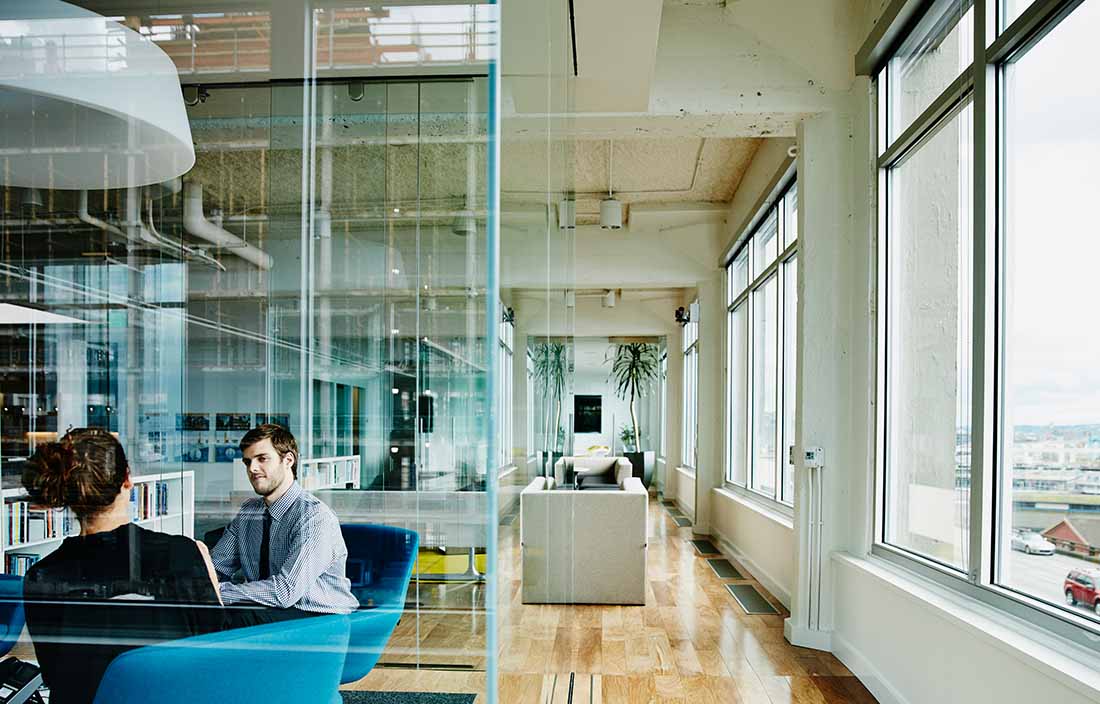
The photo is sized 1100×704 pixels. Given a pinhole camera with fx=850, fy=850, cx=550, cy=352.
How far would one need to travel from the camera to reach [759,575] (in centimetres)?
708

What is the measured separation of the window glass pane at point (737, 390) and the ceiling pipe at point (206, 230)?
8569 mm

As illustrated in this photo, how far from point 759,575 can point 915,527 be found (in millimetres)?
3169

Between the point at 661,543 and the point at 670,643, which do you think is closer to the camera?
the point at 670,643

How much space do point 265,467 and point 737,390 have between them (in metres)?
8.92

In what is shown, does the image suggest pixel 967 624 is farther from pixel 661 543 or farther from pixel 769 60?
pixel 661 543

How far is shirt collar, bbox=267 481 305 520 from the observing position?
812 mm

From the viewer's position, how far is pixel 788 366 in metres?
6.91

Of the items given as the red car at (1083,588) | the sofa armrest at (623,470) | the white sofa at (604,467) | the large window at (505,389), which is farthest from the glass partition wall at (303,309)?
the sofa armrest at (623,470)

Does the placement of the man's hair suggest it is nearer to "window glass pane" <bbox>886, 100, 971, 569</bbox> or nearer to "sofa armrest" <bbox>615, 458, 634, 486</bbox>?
"window glass pane" <bbox>886, 100, 971, 569</bbox>

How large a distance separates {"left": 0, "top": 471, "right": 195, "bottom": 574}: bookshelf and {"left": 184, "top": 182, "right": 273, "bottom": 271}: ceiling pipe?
0.69 feet

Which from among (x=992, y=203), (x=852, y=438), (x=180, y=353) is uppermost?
(x=992, y=203)

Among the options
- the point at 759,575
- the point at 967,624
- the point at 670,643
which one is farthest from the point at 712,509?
the point at 967,624

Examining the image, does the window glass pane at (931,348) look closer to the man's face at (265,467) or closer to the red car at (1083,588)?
the red car at (1083,588)

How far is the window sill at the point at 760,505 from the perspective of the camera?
6438mm
